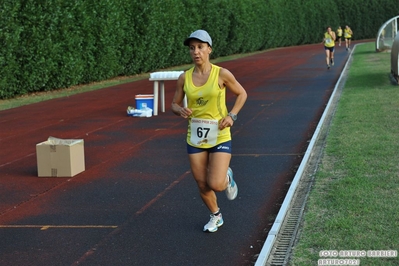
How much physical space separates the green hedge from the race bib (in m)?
15.1

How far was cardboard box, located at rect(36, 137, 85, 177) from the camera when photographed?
9.58 m

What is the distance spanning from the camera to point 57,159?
379 inches

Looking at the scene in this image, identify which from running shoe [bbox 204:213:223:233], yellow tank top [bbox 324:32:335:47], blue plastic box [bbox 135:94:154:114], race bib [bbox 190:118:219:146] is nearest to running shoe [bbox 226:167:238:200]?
running shoe [bbox 204:213:223:233]

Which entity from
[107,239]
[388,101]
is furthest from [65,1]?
[107,239]

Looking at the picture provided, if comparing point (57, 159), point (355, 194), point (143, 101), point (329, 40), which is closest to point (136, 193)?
point (57, 159)

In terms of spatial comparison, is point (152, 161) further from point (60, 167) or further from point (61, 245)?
Answer: point (61, 245)

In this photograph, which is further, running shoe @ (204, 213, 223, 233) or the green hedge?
the green hedge

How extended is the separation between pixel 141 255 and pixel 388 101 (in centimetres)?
1125

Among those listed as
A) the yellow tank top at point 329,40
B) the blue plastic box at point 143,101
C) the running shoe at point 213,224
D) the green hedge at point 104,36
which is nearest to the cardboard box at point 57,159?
the running shoe at point 213,224

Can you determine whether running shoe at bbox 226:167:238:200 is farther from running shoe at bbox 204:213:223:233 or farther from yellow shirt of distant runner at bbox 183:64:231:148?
yellow shirt of distant runner at bbox 183:64:231:148

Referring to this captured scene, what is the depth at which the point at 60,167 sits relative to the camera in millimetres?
9648

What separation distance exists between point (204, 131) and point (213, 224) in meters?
0.98

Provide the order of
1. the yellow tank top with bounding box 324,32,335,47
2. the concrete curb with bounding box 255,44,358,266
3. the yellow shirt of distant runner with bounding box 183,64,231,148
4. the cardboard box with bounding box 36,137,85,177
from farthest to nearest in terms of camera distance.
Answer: the yellow tank top with bounding box 324,32,335,47
the cardboard box with bounding box 36,137,85,177
the yellow shirt of distant runner with bounding box 183,64,231,148
the concrete curb with bounding box 255,44,358,266

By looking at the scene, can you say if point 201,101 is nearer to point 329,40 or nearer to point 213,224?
point 213,224
